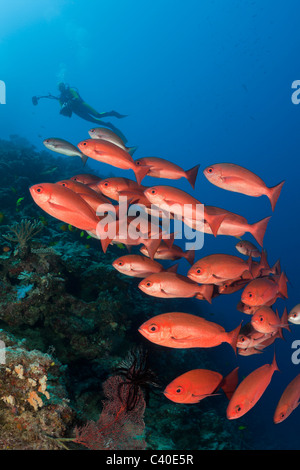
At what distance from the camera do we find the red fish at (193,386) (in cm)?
290

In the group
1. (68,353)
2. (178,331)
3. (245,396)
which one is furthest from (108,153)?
(68,353)

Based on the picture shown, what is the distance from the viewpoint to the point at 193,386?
2.96 metres

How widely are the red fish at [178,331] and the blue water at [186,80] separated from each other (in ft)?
118

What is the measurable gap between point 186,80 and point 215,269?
11876 cm

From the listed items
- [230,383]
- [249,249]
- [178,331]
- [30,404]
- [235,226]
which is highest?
[235,226]

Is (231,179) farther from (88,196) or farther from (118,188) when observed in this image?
(88,196)

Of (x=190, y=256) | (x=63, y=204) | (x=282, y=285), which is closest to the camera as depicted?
(x=63, y=204)

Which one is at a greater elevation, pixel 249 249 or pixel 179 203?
pixel 179 203

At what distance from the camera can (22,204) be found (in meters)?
9.54

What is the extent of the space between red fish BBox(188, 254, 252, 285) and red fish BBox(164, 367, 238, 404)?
1.16 meters

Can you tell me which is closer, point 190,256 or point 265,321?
point 265,321

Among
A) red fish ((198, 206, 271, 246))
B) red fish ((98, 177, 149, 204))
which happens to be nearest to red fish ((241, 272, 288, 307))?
red fish ((198, 206, 271, 246))

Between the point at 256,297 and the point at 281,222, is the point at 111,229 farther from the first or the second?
the point at 281,222

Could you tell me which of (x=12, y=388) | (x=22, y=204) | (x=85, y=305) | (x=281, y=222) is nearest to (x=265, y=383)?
(x=12, y=388)
